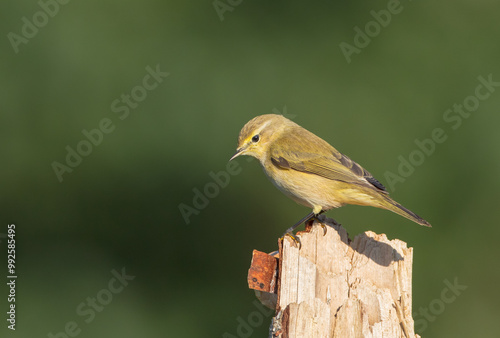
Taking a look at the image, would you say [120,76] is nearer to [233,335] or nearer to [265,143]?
[265,143]

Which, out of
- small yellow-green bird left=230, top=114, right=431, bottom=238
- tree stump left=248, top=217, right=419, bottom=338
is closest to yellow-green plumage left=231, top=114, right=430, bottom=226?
small yellow-green bird left=230, top=114, right=431, bottom=238

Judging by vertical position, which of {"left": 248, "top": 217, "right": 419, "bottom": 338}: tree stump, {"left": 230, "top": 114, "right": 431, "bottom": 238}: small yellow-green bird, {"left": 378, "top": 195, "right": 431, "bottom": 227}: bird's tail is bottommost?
{"left": 248, "top": 217, "right": 419, "bottom": 338}: tree stump

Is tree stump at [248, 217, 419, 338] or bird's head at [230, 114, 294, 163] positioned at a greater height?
bird's head at [230, 114, 294, 163]

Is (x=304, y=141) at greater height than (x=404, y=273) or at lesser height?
greater

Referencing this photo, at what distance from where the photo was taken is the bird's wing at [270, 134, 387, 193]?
4891 mm

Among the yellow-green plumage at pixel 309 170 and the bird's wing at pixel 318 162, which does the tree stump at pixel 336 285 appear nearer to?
the yellow-green plumage at pixel 309 170

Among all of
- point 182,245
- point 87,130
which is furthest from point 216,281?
point 87,130

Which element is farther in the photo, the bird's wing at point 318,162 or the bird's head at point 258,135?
the bird's head at point 258,135

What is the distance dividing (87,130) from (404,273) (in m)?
4.04

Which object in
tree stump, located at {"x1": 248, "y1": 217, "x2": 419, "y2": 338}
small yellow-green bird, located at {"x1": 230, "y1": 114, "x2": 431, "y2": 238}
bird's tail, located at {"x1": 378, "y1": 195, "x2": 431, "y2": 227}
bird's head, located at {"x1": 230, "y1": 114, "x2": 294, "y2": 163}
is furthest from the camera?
bird's head, located at {"x1": 230, "y1": 114, "x2": 294, "y2": 163}

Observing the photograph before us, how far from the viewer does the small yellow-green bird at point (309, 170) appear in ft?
15.8

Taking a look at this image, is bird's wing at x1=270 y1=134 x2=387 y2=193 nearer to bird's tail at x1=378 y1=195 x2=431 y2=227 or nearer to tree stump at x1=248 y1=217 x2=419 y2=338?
bird's tail at x1=378 y1=195 x2=431 y2=227

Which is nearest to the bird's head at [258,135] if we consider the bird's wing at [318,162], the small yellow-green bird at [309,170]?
the small yellow-green bird at [309,170]

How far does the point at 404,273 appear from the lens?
12.7 feet
